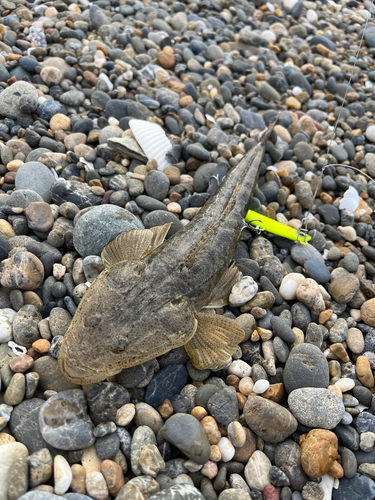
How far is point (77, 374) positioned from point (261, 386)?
1.64 m

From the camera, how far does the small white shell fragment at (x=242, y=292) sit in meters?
3.67

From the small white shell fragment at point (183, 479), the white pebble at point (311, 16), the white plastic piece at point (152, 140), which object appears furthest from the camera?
the white pebble at point (311, 16)

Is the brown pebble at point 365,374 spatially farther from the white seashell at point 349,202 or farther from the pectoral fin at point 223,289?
the white seashell at point 349,202

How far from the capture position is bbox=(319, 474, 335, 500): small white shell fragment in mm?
2869

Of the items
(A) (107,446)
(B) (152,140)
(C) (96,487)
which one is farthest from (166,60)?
(C) (96,487)

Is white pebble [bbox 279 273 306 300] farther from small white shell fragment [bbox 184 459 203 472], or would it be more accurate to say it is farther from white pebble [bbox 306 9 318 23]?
white pebble [bbox 306 9 318 23]

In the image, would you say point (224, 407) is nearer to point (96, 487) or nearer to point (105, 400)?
point (105, 400)

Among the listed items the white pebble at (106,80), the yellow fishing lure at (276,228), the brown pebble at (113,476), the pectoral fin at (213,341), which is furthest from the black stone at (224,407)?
the white pebble at (106,80)

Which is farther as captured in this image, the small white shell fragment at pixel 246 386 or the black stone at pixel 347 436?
the small white shell fragment at pixel 246 386

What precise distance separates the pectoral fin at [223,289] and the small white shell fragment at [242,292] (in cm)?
5

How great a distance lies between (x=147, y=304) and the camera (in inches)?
118

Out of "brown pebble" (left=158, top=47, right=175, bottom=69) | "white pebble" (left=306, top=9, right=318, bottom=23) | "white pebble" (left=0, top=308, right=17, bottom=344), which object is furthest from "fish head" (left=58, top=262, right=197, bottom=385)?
"white pebble" (left=306, top=9, right=318, bottom=23)

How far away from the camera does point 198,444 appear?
8.97 ft

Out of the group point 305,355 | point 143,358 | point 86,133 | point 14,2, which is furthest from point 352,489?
point 14,2
